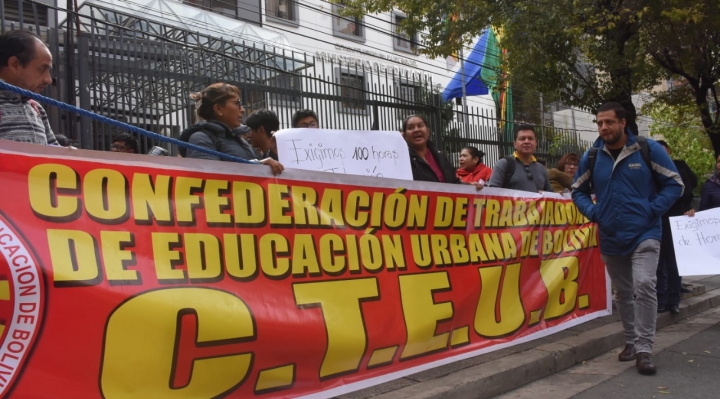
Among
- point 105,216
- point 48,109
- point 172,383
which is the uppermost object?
point 48,109

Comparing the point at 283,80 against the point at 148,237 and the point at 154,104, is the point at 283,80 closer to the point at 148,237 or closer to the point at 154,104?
the point at 154,104

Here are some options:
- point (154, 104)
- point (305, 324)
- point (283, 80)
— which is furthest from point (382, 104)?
point (305, 324)

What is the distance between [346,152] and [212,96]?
1018 millimetres

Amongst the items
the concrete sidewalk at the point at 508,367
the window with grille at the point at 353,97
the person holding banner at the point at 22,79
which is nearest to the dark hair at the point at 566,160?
the concrete sidewalk at the point at 508,367

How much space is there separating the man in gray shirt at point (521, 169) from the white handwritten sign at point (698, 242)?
1.41m

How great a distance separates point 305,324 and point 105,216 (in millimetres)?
1186

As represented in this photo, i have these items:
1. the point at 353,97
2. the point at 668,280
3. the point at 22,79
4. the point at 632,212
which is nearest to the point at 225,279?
the point at 22,79

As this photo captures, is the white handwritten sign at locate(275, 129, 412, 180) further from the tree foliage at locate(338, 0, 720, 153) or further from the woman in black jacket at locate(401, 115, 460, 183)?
the tree foliage at locate(338, 0, 720, 153)

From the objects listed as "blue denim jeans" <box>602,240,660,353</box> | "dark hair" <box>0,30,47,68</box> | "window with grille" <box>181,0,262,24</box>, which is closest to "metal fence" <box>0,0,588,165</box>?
"dark hair" <box>0,30,47,68</box>

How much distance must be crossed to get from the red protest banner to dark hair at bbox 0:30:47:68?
675mm

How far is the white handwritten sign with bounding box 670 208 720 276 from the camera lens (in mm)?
5910

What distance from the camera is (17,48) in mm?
3016

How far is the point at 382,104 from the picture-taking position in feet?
29.6

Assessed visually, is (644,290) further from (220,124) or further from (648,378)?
(220,124)
